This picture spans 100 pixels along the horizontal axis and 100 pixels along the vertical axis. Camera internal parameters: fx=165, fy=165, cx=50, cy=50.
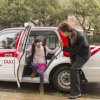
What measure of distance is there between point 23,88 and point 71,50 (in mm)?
2088

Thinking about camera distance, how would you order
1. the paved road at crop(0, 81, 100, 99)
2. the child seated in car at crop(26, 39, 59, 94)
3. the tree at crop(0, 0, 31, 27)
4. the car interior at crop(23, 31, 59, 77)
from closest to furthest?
1. the child seated in car at crop(26, 39, 59, 94)
2. the paved road at crop(0, 81, 100, 99)
3. the car interior at crop(23, 31, 59, 77)
4. the tree at crop(0, 0, 31, 27)

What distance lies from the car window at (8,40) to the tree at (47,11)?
22382 millimetres

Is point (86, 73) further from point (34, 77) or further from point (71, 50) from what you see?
point (34, 77)

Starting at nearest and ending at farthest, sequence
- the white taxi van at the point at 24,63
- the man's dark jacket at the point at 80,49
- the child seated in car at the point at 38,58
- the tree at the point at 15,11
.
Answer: the man's dark jacket at the point at 80,49 → the white taxi van at the point at 24,63 → the child seated in car at the point at 38,58 → the tree at the point at 15,11

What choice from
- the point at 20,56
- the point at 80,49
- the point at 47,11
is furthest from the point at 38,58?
the point at 47,11

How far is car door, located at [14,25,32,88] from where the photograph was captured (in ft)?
12.0

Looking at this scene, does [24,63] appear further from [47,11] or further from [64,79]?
[47,11]

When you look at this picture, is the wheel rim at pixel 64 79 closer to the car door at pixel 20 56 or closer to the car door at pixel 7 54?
the car door at pixel 20 56

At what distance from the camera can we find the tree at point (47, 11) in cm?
2638

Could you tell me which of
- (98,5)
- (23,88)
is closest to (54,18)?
(98,5)

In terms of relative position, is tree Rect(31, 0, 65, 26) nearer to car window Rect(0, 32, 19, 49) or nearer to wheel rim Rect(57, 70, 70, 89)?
car window Rect(0, 32, 19, 49)

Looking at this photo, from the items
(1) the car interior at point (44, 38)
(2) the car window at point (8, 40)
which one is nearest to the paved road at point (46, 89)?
(1) the car interior at point (44, 38)

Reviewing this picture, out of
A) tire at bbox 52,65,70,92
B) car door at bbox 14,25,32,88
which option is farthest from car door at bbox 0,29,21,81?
tire at bbox 52,65,70,92

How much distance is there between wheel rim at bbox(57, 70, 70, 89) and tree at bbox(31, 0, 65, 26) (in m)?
23.0
